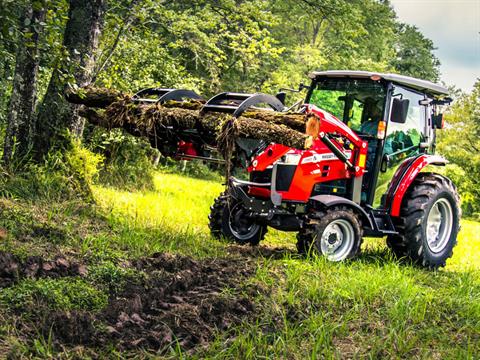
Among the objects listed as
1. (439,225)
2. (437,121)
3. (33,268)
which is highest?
(437,121)

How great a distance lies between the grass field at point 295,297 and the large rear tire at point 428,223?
0.30m

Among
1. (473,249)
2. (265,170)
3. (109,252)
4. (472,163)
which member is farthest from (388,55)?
(109,252)

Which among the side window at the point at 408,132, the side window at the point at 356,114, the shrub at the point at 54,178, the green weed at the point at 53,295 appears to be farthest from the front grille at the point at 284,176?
the green weed at the point at 53,295

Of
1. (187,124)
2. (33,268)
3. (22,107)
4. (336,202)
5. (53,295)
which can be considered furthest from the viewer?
(22,107)

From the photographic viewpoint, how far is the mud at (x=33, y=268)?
189 inches

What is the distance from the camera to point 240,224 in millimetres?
8227

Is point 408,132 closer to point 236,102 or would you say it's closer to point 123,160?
point 236,102

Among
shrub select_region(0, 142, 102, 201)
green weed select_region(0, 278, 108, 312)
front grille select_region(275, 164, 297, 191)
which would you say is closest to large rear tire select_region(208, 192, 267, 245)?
front grille select_region(275, 164, 297, 191)

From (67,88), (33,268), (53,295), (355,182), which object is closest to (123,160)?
(67,88)

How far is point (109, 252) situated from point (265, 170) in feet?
8.17

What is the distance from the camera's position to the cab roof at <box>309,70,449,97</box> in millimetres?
7746

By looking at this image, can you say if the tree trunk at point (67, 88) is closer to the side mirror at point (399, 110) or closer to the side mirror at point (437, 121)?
the side mirror at point (399, 110)

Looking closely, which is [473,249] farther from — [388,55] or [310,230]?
[388,55]

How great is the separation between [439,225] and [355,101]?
84.9 inches
